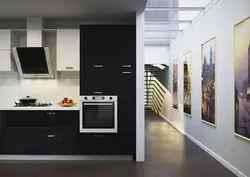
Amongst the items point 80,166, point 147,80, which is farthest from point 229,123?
point 147,80

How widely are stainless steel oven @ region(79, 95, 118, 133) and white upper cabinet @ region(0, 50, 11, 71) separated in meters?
1.59

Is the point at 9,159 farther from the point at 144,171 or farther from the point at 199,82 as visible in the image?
the point at 199,82

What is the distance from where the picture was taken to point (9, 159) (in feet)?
18.8

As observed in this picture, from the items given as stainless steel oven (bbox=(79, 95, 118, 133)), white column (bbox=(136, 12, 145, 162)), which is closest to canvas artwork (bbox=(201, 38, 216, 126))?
white column (bbox=(136, 12, 145, 162))

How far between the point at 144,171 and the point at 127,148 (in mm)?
826

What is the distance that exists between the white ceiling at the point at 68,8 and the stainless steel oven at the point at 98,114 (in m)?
1.57

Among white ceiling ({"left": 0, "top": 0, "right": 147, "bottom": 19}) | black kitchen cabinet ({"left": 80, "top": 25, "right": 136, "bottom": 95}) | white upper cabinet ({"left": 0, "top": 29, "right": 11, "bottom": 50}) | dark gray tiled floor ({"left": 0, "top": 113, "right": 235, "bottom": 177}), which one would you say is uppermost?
white ceiling ({"left": 0, "top": 0, "right": 147, "bottom": 19})

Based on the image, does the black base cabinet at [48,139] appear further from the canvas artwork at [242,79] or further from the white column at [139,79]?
the canvas artwork at [242,79]

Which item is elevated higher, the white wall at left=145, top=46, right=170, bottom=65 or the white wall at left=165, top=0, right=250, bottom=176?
the white wall at left=145, top=46, right=170, bottom=65

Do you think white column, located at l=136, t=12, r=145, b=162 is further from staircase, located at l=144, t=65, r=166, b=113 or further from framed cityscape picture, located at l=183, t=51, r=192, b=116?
staircase, located at l=144, t=65, r=166, b=113

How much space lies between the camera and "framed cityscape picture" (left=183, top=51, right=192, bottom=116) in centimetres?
816

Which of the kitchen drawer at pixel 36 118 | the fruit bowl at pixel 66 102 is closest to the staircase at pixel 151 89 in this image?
the fruit bowl at pixel 66 102

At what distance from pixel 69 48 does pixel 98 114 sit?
1.41 m

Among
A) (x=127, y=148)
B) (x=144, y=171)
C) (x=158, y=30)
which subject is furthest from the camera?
(x=158, y=30)
